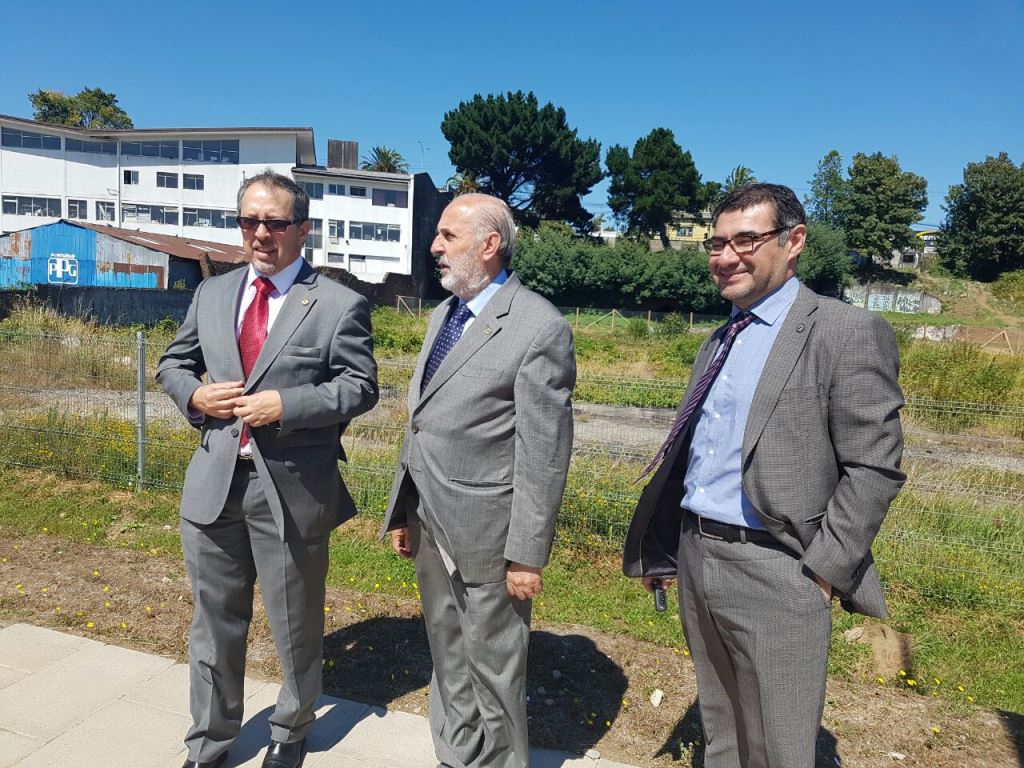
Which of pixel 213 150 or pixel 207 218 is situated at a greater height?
pixel 213 150

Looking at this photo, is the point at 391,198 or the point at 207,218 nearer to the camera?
the point at 207,218

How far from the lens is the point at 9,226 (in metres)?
43.1

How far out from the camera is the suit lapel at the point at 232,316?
2.82 meters

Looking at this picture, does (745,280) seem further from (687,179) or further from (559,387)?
(687,179)

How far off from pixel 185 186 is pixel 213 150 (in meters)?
2.81

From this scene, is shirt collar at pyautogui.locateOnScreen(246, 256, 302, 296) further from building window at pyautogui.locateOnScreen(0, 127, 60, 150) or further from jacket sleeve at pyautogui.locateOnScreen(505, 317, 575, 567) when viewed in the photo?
building window at pyautogui.locateOnScreen(0, 127, 60, 150)

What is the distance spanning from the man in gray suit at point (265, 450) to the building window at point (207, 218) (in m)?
45.7

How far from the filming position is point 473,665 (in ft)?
8.74

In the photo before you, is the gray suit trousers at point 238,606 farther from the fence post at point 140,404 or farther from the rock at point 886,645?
the fence post at point 140,404

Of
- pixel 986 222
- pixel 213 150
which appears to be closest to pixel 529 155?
pixel 213 150

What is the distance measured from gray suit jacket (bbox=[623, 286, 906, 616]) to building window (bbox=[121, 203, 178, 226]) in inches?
1913

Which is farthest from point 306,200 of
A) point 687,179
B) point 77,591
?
point 687,179

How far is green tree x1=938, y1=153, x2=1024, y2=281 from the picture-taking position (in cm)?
5528

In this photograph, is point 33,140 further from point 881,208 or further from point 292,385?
point 881,208
